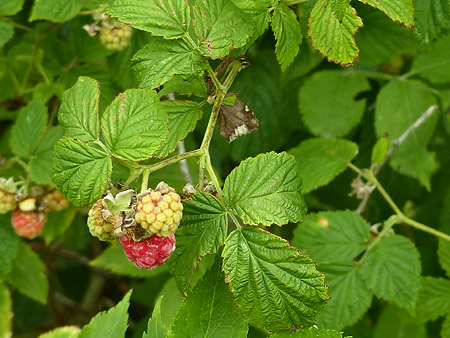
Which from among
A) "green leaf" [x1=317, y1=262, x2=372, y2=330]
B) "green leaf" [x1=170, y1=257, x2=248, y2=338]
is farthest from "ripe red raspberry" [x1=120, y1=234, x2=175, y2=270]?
"green leaf" [x1=317, y1=262, x2=372, y2=330]

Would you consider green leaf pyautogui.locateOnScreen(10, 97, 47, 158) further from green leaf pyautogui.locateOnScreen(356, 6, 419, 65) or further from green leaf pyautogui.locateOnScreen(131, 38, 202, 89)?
green leaf pyautogui.locateOnScreen(356, 6, 419, 65)

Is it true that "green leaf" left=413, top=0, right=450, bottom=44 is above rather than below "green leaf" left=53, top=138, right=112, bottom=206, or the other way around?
above

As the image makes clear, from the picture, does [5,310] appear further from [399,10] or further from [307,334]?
[399,10]

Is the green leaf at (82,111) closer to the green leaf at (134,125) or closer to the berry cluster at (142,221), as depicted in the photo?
the green leaf at (134,125)

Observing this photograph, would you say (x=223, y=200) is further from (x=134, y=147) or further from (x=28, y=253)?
(x=28, y=253)

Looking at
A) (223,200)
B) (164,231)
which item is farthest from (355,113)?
(164,231)

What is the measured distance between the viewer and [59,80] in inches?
60.4

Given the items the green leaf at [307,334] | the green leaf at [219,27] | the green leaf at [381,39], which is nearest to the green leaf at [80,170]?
the green leaf at [219,27]

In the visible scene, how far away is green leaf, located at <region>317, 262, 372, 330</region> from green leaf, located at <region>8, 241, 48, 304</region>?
79cm

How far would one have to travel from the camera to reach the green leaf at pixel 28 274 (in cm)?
159

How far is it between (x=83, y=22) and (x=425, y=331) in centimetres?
130

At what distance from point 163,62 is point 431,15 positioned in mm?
593

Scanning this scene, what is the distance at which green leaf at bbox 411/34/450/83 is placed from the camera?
5.08ft

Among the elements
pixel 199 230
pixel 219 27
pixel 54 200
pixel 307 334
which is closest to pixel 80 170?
pixel 199 230
